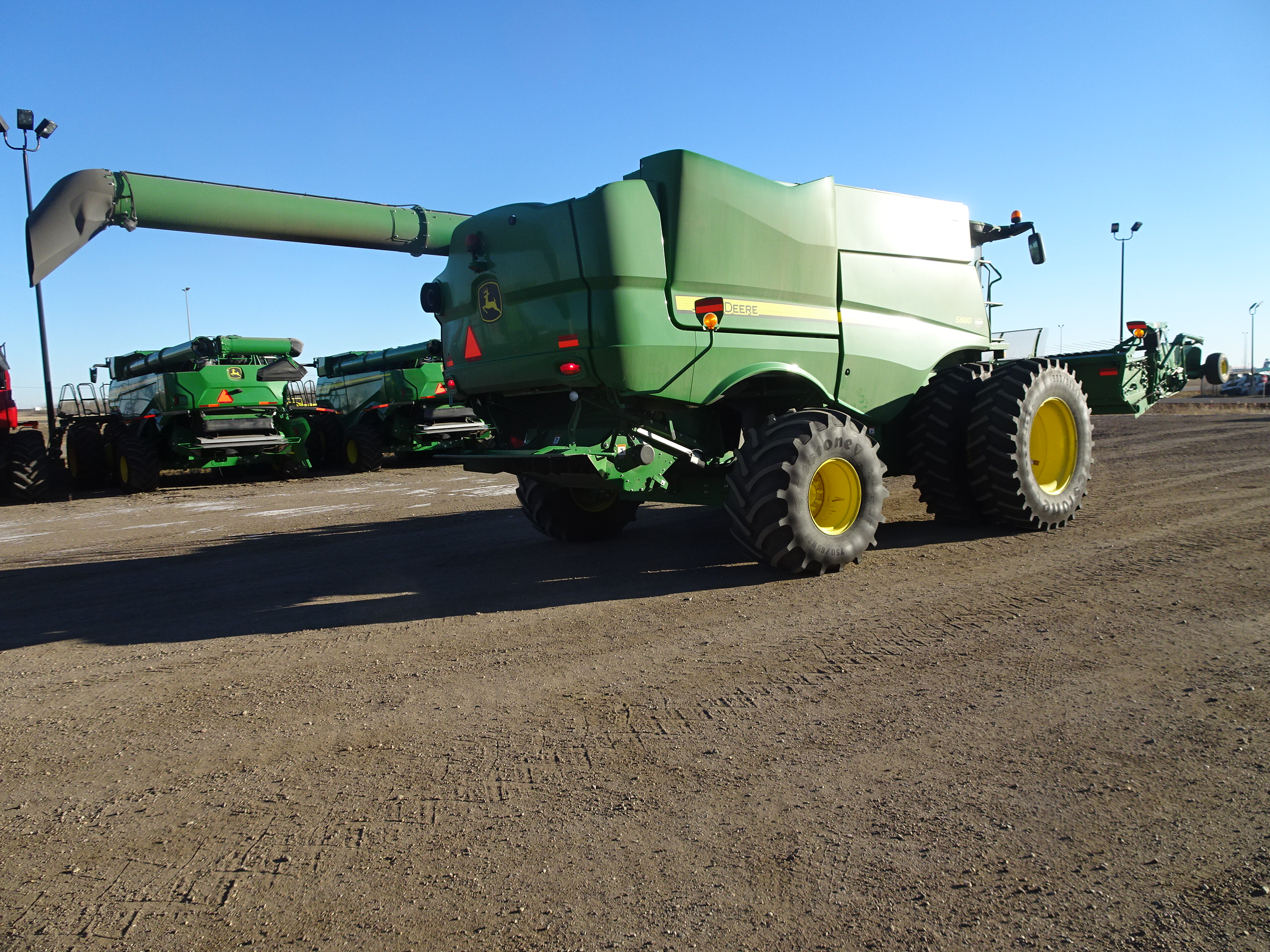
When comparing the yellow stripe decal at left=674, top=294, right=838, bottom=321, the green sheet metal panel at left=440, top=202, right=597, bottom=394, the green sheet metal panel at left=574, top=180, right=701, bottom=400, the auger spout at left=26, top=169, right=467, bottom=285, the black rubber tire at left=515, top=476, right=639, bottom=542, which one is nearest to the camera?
the green sheet metal panel at left=574, top=180, right=701, bottom=400

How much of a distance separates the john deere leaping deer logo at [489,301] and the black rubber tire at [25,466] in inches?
472

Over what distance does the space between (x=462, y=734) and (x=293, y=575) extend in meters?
4.31

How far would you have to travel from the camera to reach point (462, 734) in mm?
3635

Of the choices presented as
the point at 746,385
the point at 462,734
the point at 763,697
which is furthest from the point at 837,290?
the point at 462,734

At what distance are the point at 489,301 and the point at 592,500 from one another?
232 centimetres

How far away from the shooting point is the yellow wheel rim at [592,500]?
26.4 feet

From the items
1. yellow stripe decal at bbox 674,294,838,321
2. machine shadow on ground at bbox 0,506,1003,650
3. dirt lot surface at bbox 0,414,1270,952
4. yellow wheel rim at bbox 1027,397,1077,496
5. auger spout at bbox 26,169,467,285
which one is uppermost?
auger spout at bbox 26,169,467,285

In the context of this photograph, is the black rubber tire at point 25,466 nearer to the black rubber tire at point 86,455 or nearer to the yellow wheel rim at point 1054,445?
the black rubber tire at point 86,455

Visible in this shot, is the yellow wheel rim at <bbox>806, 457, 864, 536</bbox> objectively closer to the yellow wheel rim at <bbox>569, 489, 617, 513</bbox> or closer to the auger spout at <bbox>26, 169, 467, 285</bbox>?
the yellow wheel rim at <bbox>569, 489, 617, 513</bbox>

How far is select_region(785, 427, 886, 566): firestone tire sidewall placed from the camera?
6008mm

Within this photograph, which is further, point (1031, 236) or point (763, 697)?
point (1031, 236)

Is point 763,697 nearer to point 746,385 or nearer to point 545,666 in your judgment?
point 545,666

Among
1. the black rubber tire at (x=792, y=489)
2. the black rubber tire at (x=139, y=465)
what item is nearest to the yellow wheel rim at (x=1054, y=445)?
the black rubber tire at (x=792, y=489)

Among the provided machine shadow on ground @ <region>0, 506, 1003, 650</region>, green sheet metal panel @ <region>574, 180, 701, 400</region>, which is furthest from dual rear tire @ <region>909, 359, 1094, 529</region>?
green sheet metal panel @ <region>574, 180, 701, 400</region>
